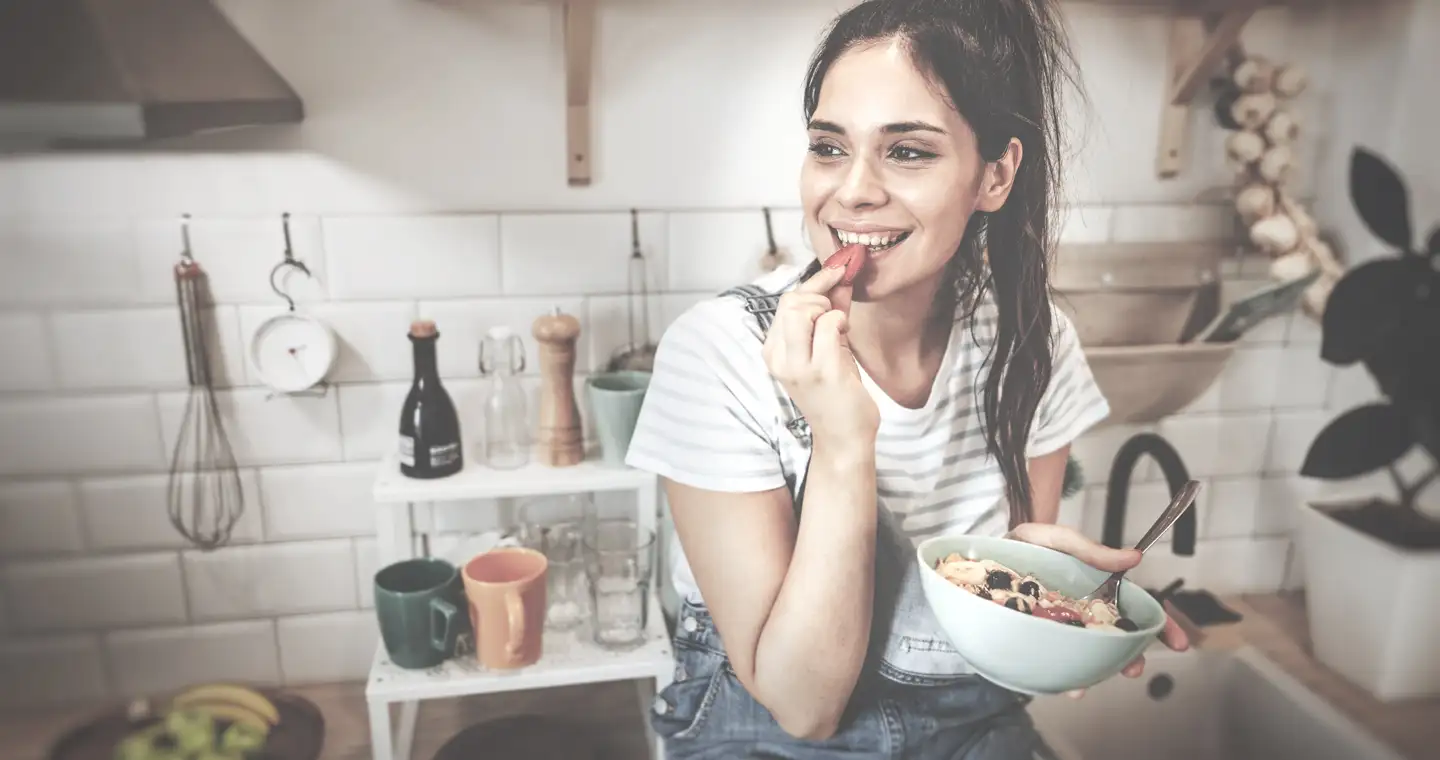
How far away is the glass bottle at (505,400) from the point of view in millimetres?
1038

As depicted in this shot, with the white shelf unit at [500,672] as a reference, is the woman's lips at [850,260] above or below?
above

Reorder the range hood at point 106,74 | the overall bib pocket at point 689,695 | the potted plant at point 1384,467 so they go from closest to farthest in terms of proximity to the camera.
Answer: the range hood at point 106,74, the potted plant at point 1384,467, the overall bib pocket at point 689,695

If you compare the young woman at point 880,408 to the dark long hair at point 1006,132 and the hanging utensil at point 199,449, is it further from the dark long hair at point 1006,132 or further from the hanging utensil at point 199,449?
the hanging utensil at point 199,449

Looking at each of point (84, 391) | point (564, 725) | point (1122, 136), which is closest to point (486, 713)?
point (564, 725)

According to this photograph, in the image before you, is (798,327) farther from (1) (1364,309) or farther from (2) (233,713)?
(2) (233,713)

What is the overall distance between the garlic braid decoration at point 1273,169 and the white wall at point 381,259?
0.07 feet

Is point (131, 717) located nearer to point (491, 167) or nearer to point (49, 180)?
point (49, 180)

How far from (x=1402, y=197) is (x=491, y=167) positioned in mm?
816

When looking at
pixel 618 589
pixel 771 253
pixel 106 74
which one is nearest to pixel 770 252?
pixel 771 253

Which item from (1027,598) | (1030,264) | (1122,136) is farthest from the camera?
(1122,136)

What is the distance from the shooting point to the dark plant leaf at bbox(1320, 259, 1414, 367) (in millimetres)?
736

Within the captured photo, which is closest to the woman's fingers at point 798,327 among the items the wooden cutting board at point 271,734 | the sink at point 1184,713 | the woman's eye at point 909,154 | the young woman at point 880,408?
the young woman at point 880,408

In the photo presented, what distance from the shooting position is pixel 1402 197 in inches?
28.8

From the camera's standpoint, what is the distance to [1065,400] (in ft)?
2.86
